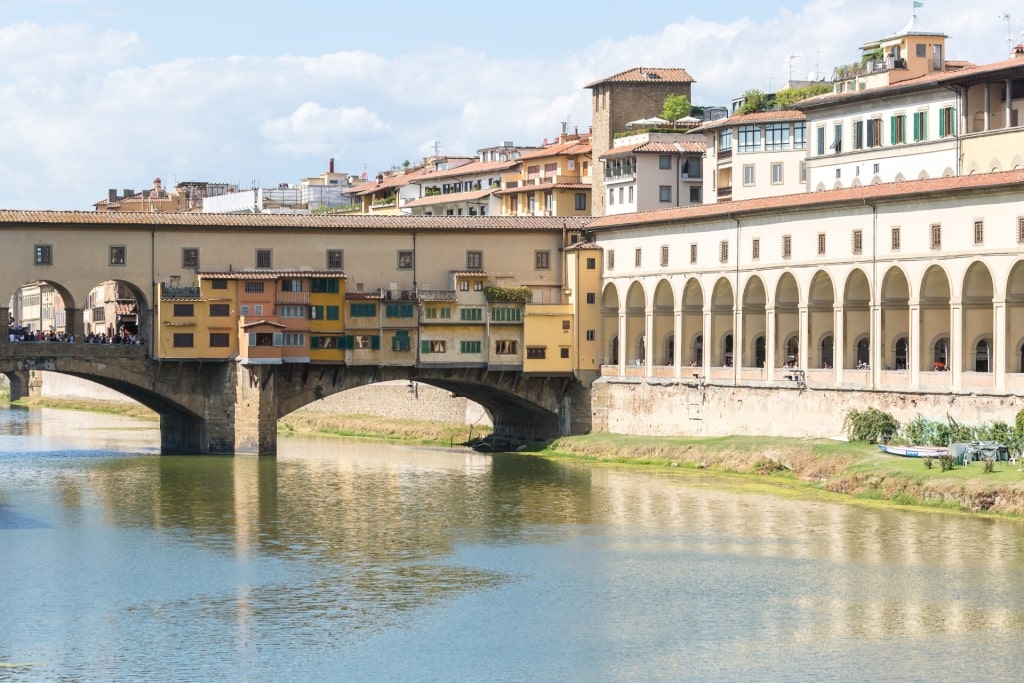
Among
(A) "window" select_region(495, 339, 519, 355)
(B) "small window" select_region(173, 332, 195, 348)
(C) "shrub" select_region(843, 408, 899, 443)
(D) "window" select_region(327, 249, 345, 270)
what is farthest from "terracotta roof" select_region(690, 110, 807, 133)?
(B) "small window" select_region(173, 332, 195, 348)

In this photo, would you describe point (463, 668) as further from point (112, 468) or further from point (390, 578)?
point (112, 468)

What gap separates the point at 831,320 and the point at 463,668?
37.8 metres

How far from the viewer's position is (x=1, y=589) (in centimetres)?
4347

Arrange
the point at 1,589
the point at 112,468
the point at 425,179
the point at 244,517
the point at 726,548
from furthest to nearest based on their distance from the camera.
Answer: the point at 425,179 → the point at 112,468 → the point at 244,517 → the point at 726,548 → the point at 1,589

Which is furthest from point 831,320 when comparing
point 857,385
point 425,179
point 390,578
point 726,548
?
point 425,179

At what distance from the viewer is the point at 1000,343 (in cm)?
6019

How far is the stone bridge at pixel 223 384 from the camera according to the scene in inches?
2884

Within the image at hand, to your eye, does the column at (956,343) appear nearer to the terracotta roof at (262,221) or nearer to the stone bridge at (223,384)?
the stone bridge at (223,384)

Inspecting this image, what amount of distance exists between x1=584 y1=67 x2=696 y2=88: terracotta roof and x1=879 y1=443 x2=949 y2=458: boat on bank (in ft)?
158

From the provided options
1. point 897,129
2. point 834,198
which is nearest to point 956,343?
point 834,198

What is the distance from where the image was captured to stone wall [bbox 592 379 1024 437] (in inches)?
2395

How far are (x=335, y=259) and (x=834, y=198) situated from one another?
68.9 ft

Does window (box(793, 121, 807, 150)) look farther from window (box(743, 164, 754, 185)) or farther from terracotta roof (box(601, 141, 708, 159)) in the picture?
terracotta roof (box(601, 141, 708, 159))

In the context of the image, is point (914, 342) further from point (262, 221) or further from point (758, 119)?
point (758, 119)
